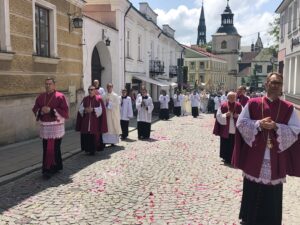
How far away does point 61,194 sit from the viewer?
671 cm

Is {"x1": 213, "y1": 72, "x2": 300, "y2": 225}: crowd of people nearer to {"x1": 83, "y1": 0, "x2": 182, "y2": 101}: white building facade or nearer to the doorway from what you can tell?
{"x1": 83, "y1": 0, "x2": 182, "y2": 101}: white building facade

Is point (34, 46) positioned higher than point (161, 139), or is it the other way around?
point (34, 46)

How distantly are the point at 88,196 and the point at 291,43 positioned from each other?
61.3 ft

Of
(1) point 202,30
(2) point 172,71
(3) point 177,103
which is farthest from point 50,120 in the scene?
(1) point 202,30

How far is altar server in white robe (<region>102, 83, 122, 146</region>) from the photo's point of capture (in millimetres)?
11922

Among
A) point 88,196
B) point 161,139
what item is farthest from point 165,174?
point 161,139

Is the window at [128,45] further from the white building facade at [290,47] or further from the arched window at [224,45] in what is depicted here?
the arched window at [224,45]

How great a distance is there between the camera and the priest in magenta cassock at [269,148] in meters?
4.68

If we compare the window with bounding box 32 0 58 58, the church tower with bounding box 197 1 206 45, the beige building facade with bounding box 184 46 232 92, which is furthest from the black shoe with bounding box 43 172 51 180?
the church tower with bounding box 197 1 206 45

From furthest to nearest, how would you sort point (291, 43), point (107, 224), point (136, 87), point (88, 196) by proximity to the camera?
point (136, 87) → point (291, 43) → point (88, 196) → point (107, 224)

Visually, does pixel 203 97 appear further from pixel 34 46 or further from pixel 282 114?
pixel 282 114

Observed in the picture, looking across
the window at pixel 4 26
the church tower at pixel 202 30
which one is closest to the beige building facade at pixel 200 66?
the church tower at pixel 202 30

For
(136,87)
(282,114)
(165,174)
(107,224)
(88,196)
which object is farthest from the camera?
(136,87)

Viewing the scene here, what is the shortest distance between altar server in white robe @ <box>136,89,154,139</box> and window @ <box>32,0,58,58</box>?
3.36 metres
